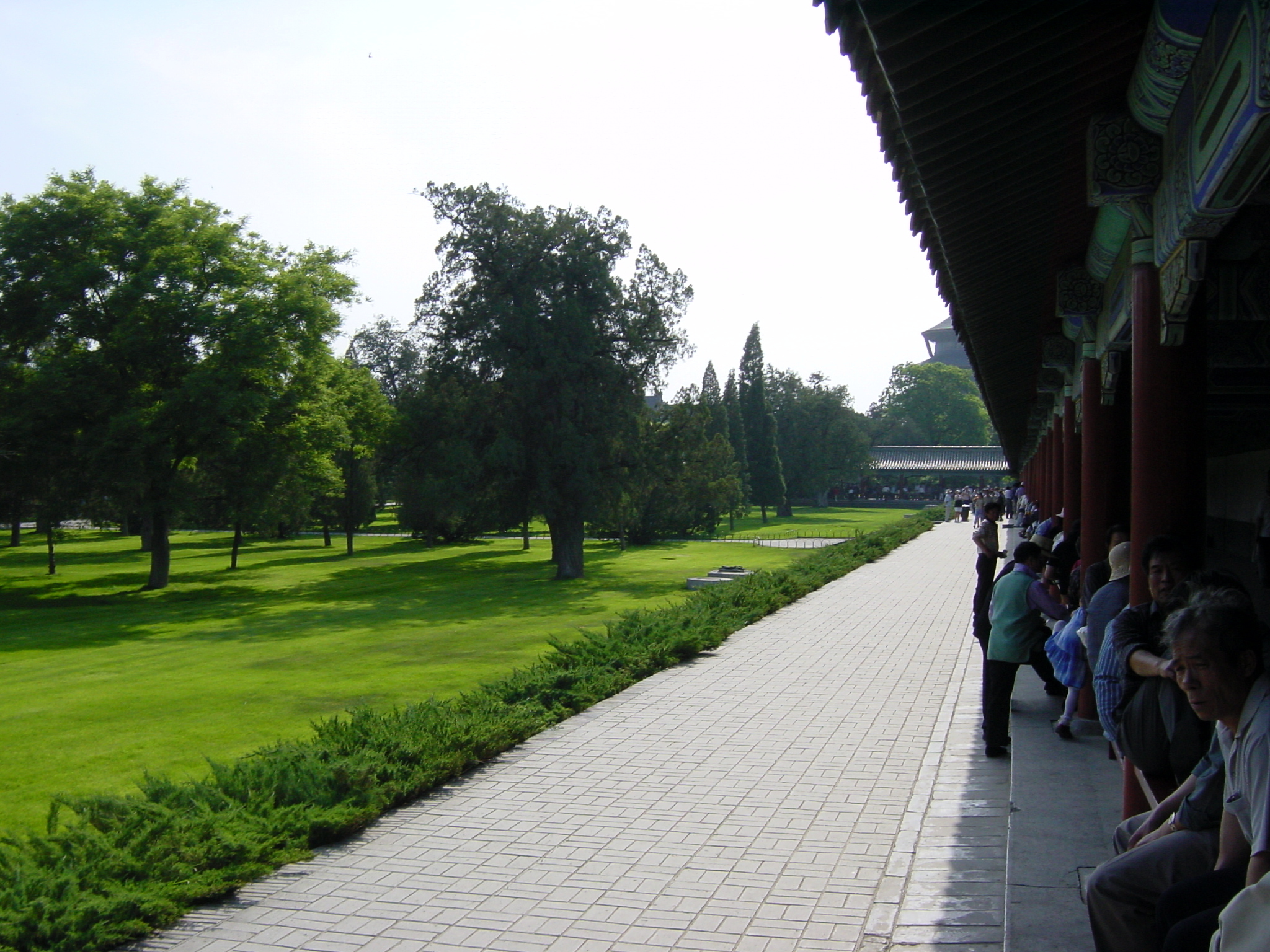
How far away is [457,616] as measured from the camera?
1054 inches

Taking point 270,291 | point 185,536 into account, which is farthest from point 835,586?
point 185,536

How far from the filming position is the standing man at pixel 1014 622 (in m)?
8.51

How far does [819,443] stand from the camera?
83.5 m

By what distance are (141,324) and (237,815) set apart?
27.1 metres

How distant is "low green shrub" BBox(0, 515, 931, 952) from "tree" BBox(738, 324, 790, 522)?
209 feet

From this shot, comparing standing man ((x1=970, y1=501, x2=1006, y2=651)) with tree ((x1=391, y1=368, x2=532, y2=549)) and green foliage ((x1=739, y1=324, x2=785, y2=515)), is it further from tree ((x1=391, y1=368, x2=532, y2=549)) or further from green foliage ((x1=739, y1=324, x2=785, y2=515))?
green foliage ((x1=739, y1=324, x2=785, y2=515))

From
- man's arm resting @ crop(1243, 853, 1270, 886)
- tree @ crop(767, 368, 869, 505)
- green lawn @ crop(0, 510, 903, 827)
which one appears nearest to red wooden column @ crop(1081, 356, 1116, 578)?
man's arm resting @ crop(1243, 853, 1270, 886)

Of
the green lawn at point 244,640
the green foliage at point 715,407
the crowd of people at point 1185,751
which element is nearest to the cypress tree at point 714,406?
the green foliage at point 715,407

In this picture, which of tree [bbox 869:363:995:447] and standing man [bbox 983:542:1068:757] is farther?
tree [bbox 869:363:995:447]

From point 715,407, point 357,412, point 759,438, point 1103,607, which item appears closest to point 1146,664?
point 1103,607

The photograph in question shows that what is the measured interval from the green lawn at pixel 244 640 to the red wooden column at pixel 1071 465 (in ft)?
28.8

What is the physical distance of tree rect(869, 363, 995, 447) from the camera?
4122 inches

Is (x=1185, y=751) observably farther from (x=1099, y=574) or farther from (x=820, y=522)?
(x=820, y=522)

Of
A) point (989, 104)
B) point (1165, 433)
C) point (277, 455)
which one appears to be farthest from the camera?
point (277, 455)
